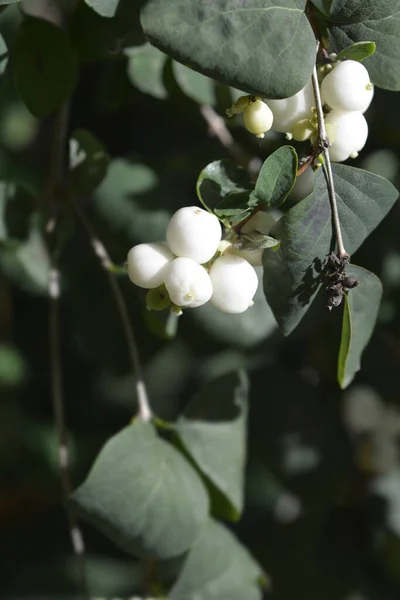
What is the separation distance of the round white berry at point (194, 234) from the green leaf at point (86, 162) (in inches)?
7.5

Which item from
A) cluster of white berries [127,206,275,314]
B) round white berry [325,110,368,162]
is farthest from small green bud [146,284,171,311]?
round white berry [325,110,368,162]

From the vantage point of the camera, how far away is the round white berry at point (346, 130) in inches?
14.5

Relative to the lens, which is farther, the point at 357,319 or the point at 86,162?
A: the point at 86,162

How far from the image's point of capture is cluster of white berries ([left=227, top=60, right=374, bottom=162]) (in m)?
0.35

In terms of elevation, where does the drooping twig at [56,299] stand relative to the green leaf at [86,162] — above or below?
below

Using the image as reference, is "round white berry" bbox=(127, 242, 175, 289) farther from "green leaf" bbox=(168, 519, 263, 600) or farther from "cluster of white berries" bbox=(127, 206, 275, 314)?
"green leaf" bbox=(168, 519, 263, 600)

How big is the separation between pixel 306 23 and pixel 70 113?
0.39 metres

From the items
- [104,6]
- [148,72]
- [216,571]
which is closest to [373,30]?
[104,6]

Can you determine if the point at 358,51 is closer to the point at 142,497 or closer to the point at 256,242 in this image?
the point at 256,242

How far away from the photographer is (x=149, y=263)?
0.37 meters

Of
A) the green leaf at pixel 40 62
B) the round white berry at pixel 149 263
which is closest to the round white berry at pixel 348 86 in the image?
the round white berry at pixel 149 263

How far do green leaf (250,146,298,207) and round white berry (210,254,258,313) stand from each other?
3 cm

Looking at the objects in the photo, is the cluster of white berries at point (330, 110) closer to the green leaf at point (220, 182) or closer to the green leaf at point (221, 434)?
the green leaf at point (220, 182)

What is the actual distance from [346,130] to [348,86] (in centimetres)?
2
